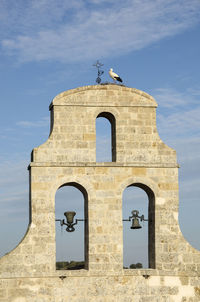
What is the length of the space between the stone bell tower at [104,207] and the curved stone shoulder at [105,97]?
0.03 m

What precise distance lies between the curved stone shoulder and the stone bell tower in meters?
0.03

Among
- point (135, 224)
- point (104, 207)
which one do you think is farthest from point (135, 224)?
point (104, 207)

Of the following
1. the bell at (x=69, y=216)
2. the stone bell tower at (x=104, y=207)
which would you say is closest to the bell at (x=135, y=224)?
the stone bell tower at (x=104, y=207)

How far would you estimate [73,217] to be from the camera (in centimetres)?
2019

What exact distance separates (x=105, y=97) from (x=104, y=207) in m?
3.33

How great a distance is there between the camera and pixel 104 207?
2020 cm

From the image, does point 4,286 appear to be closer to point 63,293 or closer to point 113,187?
point 63,293

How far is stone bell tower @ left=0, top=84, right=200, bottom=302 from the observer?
19609 mm

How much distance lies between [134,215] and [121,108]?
3228mm

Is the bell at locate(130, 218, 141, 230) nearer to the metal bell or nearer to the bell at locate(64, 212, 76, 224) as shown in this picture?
the metal bell

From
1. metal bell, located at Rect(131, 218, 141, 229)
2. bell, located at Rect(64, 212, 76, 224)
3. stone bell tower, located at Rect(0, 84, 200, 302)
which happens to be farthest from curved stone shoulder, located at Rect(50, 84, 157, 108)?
metal bell, located at Rect(131, 218, 141, 229)

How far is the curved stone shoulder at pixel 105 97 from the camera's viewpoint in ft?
67.7

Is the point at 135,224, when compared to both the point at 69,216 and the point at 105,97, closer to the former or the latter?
the point at 69,216

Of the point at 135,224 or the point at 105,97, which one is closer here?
the point at 135,224
